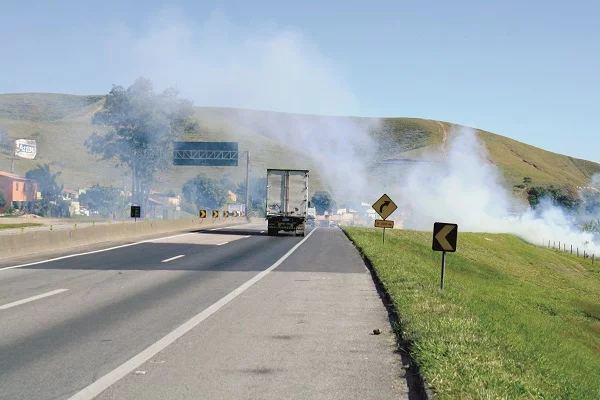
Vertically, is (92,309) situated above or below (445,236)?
below

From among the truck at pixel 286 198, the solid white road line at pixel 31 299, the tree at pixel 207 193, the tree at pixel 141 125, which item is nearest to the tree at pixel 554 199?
the tree at pixel 207 193

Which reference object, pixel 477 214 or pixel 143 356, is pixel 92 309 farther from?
pixel 477 214

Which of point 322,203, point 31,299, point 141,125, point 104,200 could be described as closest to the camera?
point 31,299

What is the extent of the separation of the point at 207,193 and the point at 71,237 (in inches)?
4659

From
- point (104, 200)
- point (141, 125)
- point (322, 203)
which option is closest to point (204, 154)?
point (141, 125)

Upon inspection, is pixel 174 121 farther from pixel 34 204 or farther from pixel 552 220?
pixel 552 220

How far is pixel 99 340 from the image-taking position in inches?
358

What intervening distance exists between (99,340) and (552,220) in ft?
365

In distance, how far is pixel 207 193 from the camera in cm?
14538

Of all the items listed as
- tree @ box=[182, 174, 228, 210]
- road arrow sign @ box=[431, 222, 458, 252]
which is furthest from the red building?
road arrow sign @ box=[431, 222, 458, 252]

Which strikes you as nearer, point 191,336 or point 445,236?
point 191,336

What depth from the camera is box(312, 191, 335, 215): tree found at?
149250mm

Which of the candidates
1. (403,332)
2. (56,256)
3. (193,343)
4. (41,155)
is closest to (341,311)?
(403,332)

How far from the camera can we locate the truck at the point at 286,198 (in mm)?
40812
